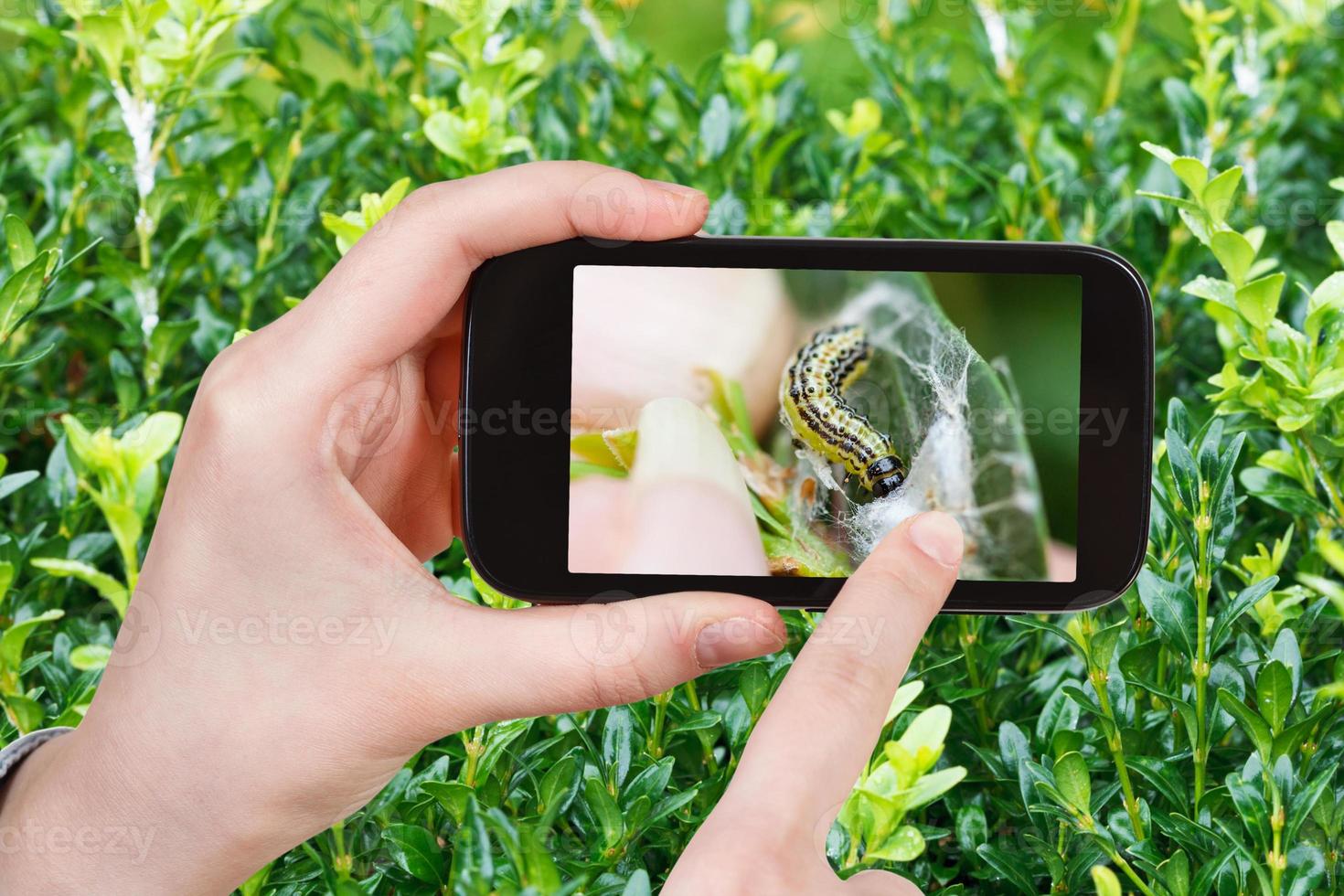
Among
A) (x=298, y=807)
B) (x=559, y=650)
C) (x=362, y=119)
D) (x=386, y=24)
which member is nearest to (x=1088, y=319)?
(x=559, y=650)

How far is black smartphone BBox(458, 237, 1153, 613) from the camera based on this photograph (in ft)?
3.55

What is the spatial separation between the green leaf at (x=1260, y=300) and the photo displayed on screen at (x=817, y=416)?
0.49ft

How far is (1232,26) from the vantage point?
2193 mm

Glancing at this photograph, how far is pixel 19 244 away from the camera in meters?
1.21

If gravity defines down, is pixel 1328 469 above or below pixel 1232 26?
below

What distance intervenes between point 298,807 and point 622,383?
499mm

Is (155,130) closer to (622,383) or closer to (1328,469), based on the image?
(622,383)

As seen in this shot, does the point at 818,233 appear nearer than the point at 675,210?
No

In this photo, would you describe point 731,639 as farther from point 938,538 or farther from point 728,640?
point 938,538

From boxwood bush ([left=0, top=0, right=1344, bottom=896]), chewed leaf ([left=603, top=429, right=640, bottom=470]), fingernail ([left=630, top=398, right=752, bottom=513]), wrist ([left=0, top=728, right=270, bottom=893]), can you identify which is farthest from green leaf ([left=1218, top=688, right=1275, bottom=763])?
wrist ([left=0, top=728, right=270, bottom=893])

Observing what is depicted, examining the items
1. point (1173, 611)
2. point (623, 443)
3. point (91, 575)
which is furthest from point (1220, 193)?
point (91, 575)

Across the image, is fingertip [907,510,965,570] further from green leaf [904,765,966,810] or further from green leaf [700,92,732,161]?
green leaf [700,92,732,161]

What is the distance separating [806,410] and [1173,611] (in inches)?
15.2

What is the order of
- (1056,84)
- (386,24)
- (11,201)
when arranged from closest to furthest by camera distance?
1. (11,201)
2. (1056,84)
3. (386,24)
